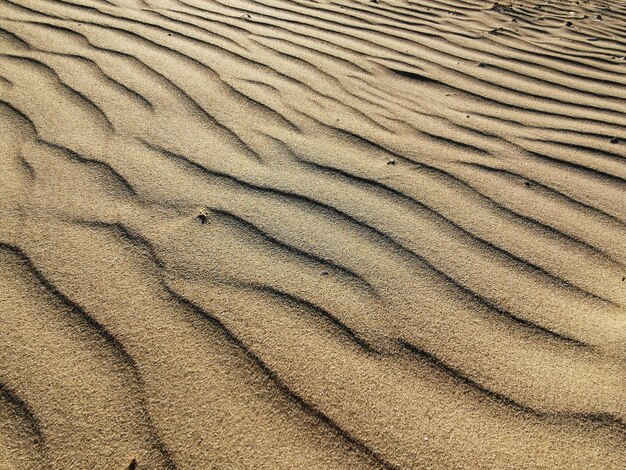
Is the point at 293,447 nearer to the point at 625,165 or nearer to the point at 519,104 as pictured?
the point at 625,165

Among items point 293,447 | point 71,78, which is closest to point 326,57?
point 71,78

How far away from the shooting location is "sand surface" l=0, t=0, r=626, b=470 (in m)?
1.08

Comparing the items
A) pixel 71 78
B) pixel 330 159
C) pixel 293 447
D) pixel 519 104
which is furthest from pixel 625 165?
pixel 71 78

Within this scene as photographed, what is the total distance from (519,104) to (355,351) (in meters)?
1.83

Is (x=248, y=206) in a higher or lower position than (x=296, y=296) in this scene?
higher

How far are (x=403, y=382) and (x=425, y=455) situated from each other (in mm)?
174

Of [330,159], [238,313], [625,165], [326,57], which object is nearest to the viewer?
[238,313]

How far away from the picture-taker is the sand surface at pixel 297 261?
1084mm

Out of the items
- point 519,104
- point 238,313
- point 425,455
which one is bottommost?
point 425,455

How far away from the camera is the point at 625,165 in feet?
6.75

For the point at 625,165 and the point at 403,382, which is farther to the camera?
the point at 625,165

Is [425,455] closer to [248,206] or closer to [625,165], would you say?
[248,206]

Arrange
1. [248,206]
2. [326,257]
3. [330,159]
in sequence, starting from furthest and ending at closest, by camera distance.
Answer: [330,159] → [248,206] → [326,257]

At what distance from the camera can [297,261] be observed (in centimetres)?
147
